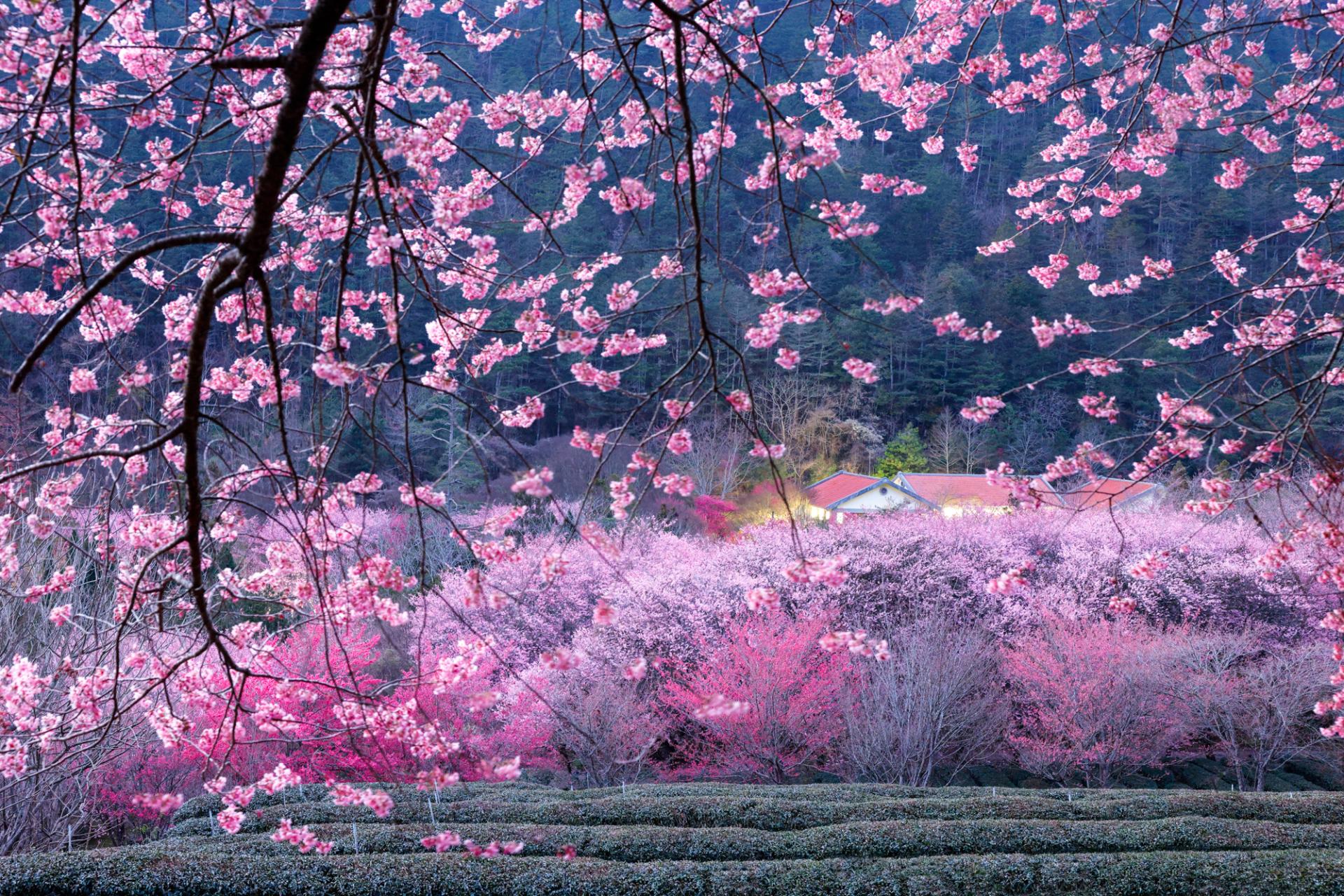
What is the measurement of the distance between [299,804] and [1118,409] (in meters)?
6.66

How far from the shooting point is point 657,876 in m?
5.17

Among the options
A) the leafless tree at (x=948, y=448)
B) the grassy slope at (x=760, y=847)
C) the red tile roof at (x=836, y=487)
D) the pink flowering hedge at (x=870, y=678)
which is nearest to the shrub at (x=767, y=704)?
the pink flowering hedge at (x=870, y=678)

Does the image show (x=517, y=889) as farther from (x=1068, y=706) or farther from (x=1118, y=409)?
(x=1068, y=706)

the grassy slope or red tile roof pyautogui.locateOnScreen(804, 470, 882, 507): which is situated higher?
red tile roof pyautogui.locateOnScreen(804, 470, 882, 507)

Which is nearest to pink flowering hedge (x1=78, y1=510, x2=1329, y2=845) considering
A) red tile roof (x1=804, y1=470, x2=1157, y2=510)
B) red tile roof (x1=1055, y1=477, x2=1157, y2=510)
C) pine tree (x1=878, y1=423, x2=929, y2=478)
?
red tile roof (x1=1055, y1=477, x2=1157, y2=510)

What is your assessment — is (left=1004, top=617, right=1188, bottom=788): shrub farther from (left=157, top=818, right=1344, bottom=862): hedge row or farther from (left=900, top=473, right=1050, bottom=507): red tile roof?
(left=900, top=473, right=1050, bottom=507): red tile roof

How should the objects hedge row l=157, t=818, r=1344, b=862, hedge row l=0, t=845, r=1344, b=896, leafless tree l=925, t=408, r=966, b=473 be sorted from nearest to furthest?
hedge row l=0, t=845, r=1344, b=896
hedge row l=157, t=818, r=1344, b=862
leafless tree l=925, t=408, r=966, b=473

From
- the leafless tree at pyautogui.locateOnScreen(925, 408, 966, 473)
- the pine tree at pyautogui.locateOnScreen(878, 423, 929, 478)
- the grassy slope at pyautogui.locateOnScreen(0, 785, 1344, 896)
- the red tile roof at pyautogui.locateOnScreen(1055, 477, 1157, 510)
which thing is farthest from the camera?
the leafless tree at pyautogui.locateOnScreen(925, 408, 966, 473)

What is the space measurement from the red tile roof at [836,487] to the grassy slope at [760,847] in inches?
463

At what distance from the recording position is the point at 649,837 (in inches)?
233

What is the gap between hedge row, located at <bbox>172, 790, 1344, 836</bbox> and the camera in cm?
647

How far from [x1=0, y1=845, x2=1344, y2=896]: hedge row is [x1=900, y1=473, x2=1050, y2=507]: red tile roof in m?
11.7

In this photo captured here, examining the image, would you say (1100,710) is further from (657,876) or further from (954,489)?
(954,489)

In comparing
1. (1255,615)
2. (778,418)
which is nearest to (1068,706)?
(1255,615)
